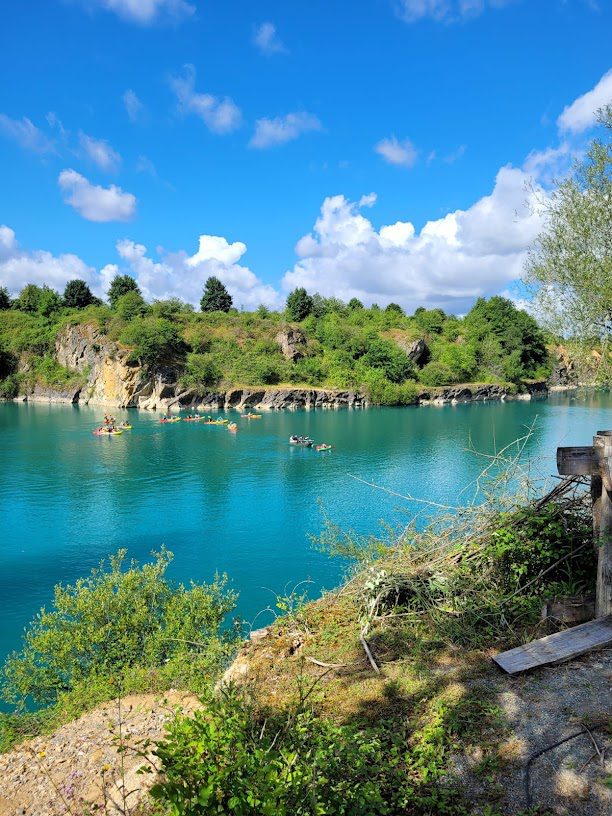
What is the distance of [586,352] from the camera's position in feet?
54.6

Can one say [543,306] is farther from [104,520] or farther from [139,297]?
[139,297]

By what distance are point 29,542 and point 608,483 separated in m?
22.4

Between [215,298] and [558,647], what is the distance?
10257 cm

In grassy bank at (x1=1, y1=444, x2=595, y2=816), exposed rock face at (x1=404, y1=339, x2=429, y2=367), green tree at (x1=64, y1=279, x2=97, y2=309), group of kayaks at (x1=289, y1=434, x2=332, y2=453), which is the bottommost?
group of kayaks at (x1=289, y1=434, x2=332, y2=453)

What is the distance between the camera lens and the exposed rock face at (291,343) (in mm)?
88750

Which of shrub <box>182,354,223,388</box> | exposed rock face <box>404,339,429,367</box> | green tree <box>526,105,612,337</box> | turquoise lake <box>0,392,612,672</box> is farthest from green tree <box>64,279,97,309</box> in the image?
green tree <box>526,105,612,337</box>

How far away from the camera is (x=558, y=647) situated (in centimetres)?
551

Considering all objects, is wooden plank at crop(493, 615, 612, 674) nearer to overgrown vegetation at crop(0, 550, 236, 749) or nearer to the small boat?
overgrown vegetation at crop(0, 550, 236, 749)

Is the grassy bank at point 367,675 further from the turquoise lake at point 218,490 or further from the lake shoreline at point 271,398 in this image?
the lake shoreline at point 271,398

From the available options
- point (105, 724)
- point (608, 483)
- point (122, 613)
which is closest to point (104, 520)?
point (122, 613)

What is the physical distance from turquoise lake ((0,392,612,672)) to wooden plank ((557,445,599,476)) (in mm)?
2195

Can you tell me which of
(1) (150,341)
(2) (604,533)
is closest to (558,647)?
(2) (604,533)

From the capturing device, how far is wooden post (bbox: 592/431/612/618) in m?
5.84

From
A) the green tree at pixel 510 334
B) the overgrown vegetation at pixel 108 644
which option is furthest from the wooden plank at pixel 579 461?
the green tree at pixel 510 334
